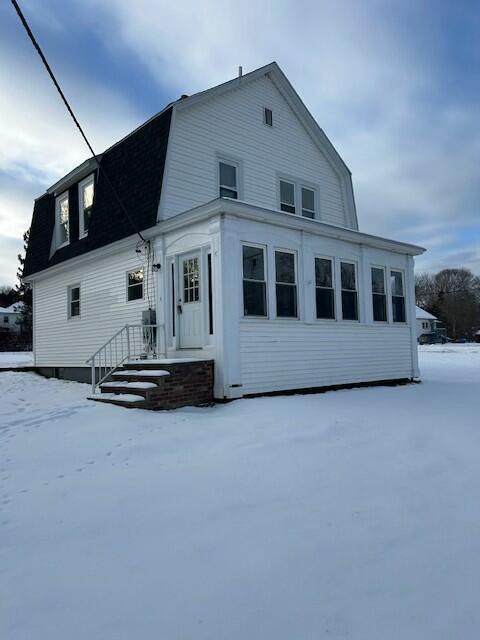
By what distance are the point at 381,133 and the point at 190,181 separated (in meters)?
8.44

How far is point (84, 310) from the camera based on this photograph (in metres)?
12.1

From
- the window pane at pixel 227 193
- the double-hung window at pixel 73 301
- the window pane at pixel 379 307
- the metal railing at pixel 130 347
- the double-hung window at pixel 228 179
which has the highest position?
the double-hung window at pixel 228 179

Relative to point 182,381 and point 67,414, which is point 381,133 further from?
point 67,414

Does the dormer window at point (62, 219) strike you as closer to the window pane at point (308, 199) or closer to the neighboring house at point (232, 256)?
the neighboring house at point (232, 256)

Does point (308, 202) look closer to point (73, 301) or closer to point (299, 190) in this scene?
point (299, 190)

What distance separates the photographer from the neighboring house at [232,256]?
8180 mm

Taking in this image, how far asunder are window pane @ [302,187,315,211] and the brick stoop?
6682 mm

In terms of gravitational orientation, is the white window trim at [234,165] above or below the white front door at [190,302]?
above

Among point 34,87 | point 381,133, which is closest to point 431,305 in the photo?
point 381,133

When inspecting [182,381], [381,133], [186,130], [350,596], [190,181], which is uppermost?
A: [381,133]

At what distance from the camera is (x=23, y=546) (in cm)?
280

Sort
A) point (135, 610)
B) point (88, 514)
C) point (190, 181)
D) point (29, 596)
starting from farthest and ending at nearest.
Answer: point (190, 181)
point (88, 514)
point (29, 596)
point (135, 610)

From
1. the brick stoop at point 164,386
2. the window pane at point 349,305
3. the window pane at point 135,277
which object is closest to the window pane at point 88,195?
the window pane at point 135,277

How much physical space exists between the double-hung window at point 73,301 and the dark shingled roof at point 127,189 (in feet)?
2.82
